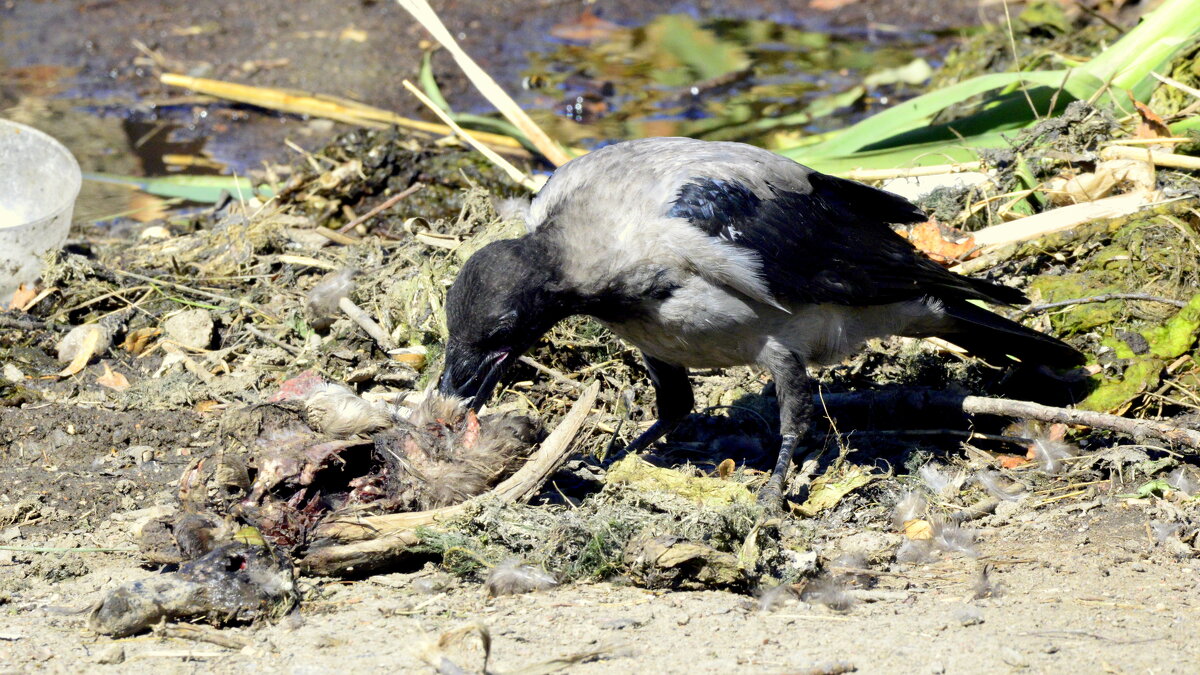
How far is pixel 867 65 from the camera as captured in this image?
10289 millimetres

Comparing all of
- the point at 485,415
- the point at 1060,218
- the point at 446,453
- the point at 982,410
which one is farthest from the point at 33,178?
the point at 1060,218

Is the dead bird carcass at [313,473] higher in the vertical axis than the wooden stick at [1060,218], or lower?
lower

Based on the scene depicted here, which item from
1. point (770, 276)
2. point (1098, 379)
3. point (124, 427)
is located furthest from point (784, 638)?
Answer: point (124, 427)

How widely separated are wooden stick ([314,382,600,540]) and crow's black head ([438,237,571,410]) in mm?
298

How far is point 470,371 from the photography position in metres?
4.09

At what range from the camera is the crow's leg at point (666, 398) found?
482cm

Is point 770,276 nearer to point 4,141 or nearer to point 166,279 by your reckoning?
point 166,279

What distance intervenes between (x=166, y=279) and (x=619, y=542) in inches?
137

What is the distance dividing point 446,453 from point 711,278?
3.61 ft

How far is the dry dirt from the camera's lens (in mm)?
3084

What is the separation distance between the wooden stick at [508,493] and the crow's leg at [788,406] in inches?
28.7

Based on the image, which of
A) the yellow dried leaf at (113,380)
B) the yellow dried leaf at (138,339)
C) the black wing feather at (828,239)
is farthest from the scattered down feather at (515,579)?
the yellow dried leaf at (138,339)

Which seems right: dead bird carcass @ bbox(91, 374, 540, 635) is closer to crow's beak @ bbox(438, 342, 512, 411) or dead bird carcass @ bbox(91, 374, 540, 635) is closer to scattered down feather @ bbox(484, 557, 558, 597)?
crow's beak @ bbox(438, 342, 512, 411)

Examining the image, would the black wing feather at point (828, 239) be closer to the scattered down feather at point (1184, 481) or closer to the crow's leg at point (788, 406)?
the crow's leg at point (788, 406)
